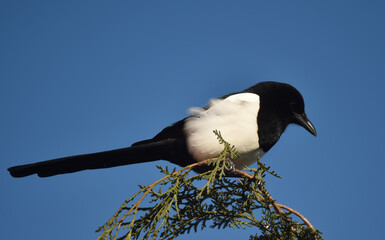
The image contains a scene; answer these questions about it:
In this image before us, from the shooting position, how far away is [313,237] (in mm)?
1936

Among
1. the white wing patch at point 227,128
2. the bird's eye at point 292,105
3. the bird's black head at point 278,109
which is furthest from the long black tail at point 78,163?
the bird's eye at point 292,105

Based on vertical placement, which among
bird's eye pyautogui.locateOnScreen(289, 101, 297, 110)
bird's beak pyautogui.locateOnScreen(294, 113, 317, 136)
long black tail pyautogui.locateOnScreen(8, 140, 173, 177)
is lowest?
bird's beak pyautogui.locateOnScreen(294, 113, 317, 136)

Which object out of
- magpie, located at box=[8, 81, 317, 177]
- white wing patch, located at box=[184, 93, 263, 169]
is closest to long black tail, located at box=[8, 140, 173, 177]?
magpie, located at box=[8, 81, 317, 177]

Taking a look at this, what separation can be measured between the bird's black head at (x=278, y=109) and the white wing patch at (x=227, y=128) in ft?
0.32

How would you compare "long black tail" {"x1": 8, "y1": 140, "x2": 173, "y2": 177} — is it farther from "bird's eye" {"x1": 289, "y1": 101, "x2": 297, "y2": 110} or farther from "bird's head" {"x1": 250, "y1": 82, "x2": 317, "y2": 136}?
"bird's eye" {"x1": 289, "y1": 101, "x2": 297, "y2": 110}

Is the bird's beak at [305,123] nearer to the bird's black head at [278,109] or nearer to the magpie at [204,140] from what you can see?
the bird's black head at [278,109]

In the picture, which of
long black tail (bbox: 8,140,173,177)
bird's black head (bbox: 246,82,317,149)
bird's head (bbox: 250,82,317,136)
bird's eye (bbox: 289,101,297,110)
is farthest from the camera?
bird's eye (bbox: 289,101,297,110)

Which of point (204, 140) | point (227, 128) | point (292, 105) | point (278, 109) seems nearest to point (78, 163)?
point (204, 140)

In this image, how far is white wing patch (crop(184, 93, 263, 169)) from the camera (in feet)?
9.32

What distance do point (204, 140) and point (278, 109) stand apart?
0.71m

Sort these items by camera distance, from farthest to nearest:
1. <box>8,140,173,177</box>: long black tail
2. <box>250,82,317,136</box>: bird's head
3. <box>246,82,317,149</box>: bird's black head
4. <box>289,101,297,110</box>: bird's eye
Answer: <box>289,101,297,110</box>: bird's eye < <box>250,82,317,136</box>: bird's head < <box>246,82,317,149</box>: bird's black head < <box>8,140,173,177</box>: long black tail

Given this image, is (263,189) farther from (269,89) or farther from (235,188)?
(269,89)

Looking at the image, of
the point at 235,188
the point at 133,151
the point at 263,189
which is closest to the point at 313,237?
the point at 263,189

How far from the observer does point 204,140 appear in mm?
2859
